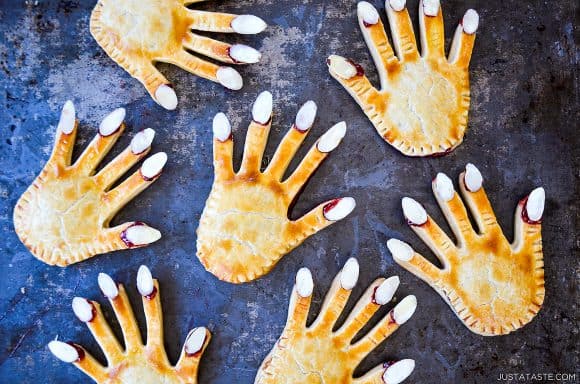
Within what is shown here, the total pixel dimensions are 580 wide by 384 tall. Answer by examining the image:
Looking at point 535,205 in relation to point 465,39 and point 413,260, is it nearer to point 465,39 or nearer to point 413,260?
point 413,260

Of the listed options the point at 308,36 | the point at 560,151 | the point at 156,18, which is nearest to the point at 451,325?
the point at 560,151

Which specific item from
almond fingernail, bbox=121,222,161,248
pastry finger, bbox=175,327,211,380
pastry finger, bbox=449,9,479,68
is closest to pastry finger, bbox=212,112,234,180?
almond fingernail, bbox=121,222,161,248

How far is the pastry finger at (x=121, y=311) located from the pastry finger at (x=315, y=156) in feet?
1.83

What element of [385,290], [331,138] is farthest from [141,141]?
[385,290]

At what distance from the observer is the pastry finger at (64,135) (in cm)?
186

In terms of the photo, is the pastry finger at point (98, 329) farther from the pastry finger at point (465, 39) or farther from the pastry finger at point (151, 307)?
the pastry finger at point (465, 39)

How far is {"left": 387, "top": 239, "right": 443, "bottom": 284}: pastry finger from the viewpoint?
1817 mm

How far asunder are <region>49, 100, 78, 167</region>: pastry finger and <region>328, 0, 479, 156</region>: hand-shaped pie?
755 mm

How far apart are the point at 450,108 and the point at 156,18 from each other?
878mm

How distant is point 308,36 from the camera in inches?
77.4

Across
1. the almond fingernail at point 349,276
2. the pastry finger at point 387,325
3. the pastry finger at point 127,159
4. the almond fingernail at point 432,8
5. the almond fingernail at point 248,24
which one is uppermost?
the almond fingernail at point 248,24

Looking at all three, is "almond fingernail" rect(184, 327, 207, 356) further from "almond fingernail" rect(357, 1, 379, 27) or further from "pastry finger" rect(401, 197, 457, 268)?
"almond fingernail" rect(357, 1, 379, 27)

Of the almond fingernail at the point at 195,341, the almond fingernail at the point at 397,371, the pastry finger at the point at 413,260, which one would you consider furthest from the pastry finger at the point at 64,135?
the almond fingernail at the point at 397,371

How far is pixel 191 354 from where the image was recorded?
1811mm
